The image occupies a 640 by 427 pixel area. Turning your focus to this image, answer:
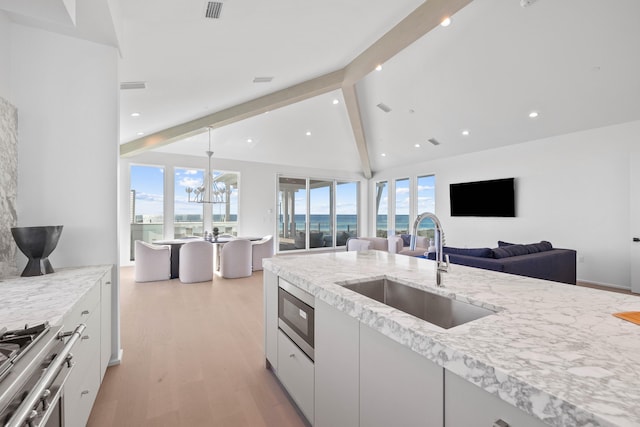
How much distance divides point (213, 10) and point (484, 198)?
6.26 metres

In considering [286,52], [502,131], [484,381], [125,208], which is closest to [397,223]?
[502,131]

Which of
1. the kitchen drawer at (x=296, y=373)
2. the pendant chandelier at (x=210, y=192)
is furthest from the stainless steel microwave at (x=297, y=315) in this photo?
the pendant chandelier at (x=210, y=192)

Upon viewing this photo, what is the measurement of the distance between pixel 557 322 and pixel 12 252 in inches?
120

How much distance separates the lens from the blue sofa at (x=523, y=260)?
10.7 feet

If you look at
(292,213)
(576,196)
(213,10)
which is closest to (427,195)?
(576,196)

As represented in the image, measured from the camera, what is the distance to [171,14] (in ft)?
7.16

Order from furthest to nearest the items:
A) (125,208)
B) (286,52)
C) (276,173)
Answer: (276,173) < (125,208) < (286,52)

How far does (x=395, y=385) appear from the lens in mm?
1003

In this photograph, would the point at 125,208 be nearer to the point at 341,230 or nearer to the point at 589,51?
the point at 341,230

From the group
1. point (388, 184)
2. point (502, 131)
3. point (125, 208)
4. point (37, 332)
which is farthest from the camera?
point (388, 184)

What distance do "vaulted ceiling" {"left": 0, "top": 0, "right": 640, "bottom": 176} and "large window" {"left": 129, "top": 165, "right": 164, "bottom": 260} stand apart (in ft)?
2.25

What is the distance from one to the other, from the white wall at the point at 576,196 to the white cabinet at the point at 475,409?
584cm

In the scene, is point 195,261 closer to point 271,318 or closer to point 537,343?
point 271,318

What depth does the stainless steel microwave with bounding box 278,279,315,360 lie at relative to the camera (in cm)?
160
